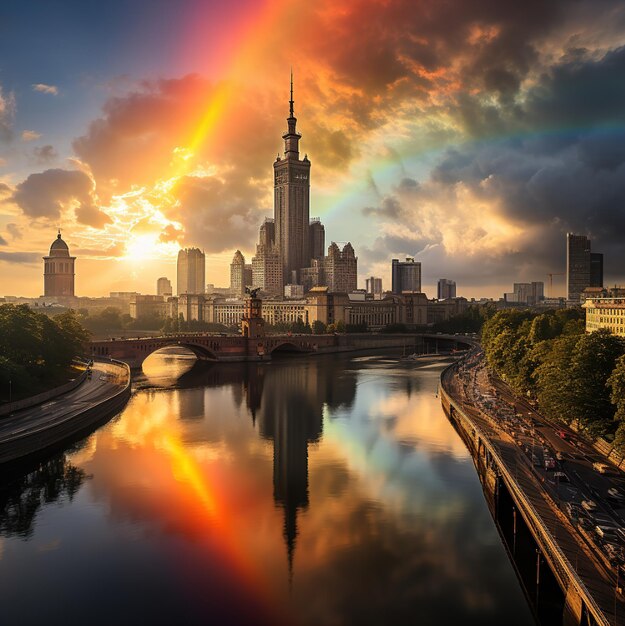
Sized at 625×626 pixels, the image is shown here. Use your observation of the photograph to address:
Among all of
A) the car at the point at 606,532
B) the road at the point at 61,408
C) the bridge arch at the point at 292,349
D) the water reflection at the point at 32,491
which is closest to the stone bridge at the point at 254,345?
the bridge arch at the point at 292,349

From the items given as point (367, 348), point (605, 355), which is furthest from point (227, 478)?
point (367, 348)

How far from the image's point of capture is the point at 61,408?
1946 inches

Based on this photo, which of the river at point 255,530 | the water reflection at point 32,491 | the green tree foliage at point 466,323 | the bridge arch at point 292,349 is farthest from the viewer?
the green tree foliage at point 466,323

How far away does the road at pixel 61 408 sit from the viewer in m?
40.7

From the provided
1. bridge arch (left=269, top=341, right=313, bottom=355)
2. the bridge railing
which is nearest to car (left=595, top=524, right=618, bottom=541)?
the bridge railing

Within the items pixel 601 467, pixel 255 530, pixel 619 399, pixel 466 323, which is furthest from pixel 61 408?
pixel 466 323

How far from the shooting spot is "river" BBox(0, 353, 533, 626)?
22672 millimetres

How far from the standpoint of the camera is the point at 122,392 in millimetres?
61125

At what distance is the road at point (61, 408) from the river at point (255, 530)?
8.62 ft

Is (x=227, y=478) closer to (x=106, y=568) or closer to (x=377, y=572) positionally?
(x=106, y=568)

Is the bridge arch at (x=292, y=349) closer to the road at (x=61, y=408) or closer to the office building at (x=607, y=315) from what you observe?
the road at (x=61, y=408)

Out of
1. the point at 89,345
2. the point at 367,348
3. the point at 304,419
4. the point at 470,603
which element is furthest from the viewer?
the point at 367,348

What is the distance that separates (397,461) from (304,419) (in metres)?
16.0

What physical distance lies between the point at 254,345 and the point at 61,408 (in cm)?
6046
